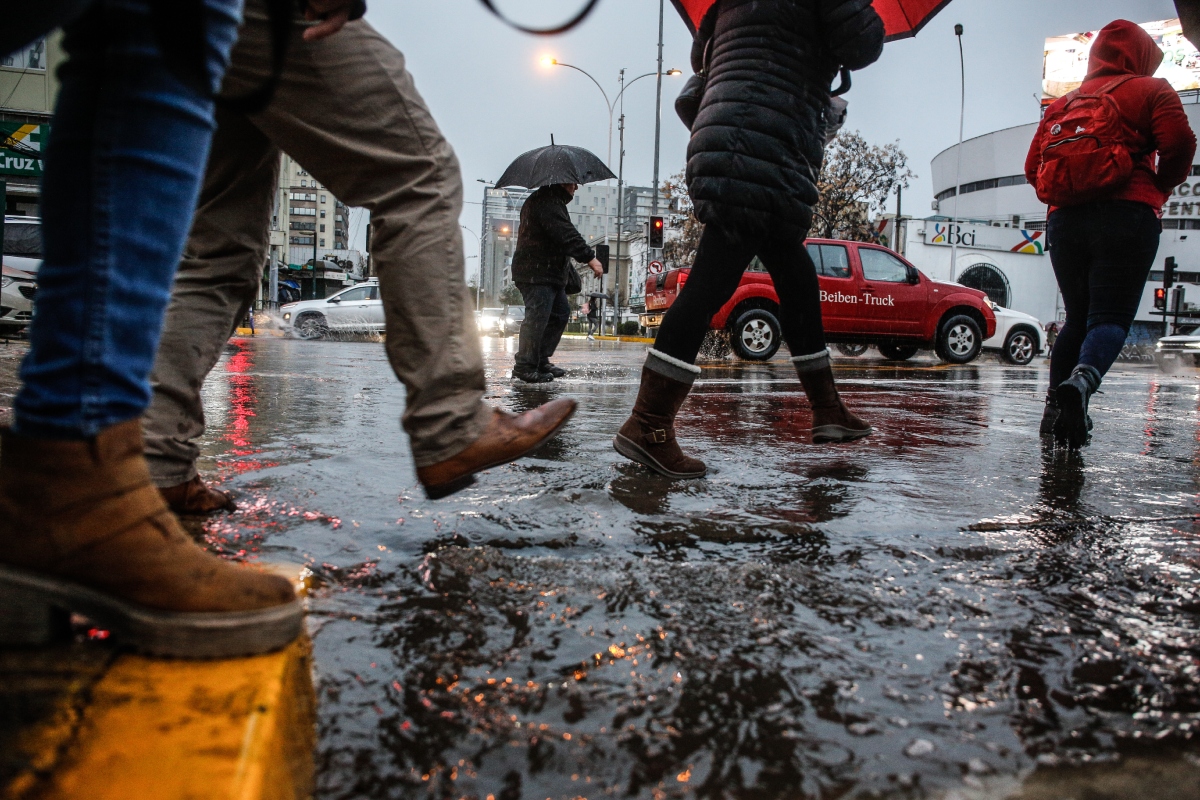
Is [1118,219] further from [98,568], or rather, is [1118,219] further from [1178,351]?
[1178,351]

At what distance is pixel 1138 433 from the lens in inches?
164

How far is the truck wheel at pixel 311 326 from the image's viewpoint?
808 inches

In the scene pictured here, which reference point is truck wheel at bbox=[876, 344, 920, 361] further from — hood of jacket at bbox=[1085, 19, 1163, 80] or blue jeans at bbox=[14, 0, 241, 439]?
blue jeans at bbox=[14, 0, 241, 439]

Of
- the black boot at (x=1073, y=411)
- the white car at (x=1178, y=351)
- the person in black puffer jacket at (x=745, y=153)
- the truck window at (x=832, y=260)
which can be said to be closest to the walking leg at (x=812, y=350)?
the person in black puffer jacket at (x=745, y=153)

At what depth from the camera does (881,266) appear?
1285 cm

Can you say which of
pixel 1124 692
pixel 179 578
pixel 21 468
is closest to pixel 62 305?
pixel 21 468

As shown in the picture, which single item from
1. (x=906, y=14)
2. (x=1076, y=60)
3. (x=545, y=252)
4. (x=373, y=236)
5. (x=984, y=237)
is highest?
(x=1076, y=60)

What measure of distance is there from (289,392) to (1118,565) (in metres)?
4.47

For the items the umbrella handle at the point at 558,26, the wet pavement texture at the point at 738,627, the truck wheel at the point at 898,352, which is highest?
the umbrella handle at the point at 558,26

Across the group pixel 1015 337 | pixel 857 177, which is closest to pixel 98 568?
pixel 1015 337

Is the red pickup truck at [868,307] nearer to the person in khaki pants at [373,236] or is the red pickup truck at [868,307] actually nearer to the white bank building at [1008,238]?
the person in khaki pants at [373,236]

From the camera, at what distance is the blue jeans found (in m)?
1.01

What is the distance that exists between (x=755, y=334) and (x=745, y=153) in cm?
942

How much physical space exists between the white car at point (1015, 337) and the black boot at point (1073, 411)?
1197cm
